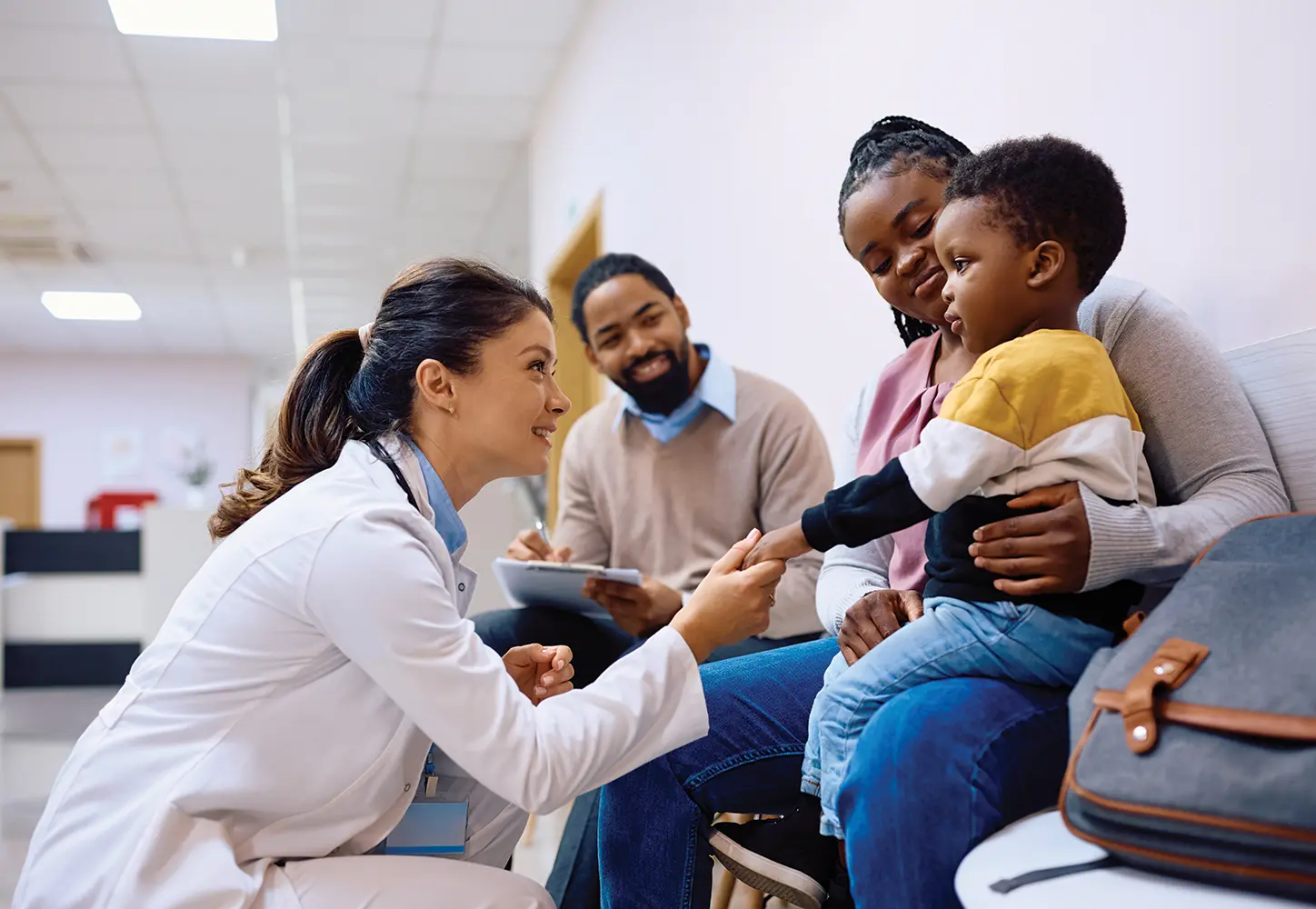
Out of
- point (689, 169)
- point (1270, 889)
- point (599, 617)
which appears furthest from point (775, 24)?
point (1270, 889)

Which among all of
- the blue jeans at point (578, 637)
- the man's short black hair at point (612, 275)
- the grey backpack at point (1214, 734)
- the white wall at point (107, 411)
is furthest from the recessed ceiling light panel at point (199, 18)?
the white wall at point (107, 411)

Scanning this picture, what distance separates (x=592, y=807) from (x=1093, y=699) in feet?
3.51

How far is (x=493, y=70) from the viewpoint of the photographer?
5055 millimetres

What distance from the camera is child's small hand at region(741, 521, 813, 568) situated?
48.7 inches

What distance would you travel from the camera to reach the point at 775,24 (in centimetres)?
277

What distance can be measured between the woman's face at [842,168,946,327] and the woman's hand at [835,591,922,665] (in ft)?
1.33

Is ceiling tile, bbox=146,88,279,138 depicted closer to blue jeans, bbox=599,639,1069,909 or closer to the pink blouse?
the pink blouse

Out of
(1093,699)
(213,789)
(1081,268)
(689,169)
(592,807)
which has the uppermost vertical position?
(689,169)

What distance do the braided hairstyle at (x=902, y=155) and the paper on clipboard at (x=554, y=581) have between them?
0.66 m

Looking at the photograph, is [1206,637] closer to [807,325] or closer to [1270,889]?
[1270,889]

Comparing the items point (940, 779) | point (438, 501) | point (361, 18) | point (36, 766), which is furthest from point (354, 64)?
point (940, 779)

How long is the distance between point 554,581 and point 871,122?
3.84 feet

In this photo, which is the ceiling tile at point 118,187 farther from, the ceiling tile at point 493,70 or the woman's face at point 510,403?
the woman's face at point 510,403

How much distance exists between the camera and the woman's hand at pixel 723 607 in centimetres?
124
